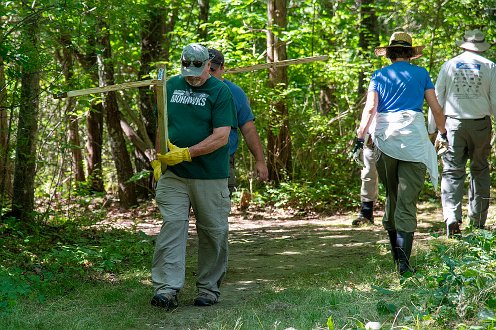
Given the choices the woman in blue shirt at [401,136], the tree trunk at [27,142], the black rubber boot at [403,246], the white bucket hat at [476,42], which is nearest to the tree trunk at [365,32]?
the white bucket hat at [476,42]

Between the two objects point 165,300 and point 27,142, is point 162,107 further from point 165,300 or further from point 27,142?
point 27,142

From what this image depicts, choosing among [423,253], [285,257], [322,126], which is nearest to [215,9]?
[322,126]

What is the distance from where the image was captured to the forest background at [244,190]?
5254 mm

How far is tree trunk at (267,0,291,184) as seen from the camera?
42.8 feet

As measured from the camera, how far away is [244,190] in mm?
12727

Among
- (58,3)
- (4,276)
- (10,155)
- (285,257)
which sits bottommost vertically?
(285,257)

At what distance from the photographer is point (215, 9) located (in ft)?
48.8

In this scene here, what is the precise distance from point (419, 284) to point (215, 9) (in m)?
10.4

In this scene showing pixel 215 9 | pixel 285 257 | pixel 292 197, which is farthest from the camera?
pixel 215 9

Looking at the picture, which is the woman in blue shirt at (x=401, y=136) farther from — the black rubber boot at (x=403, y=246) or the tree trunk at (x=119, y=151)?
the tree trunk at (x=119, y=151)

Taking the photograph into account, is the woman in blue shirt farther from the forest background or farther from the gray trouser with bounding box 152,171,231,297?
the gray trouser with bounding box 152,171,231,297

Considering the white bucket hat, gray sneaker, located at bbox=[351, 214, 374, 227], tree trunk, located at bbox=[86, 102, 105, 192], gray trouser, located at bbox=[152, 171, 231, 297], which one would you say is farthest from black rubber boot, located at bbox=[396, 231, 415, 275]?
tree trunk, located at bbox=[86, 102, 105, 192]

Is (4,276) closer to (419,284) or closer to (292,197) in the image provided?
(419,284)

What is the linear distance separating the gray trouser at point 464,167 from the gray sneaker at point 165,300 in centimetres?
393
